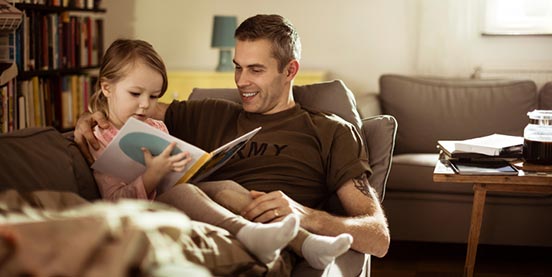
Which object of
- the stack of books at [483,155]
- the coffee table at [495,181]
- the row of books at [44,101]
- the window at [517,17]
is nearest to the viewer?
the coffee table at [495,181]

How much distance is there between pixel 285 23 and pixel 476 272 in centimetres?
152

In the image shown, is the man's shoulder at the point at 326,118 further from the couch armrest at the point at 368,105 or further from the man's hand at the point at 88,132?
the couch armrest at the point at 368,105

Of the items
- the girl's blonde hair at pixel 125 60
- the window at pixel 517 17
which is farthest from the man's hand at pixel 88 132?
the window at pixel 517 17

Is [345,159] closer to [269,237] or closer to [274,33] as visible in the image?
[274,33]

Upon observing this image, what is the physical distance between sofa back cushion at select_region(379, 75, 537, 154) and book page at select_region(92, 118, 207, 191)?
7.49 ft

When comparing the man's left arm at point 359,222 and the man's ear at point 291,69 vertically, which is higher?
the man's ear at point 291,69

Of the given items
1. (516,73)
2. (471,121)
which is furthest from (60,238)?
(516,73)

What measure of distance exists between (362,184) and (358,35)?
9.36 ft

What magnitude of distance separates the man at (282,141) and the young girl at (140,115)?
0.08m

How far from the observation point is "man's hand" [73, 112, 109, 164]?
2059 mm

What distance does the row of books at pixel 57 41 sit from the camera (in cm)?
394

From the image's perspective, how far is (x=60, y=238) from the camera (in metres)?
1.12

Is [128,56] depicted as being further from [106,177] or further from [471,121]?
[471,121]

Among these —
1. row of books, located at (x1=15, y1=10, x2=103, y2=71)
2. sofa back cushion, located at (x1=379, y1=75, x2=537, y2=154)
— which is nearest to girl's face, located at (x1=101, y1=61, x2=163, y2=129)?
row of books, located at (x1=15, y1=10, x2=103, y2=71)
